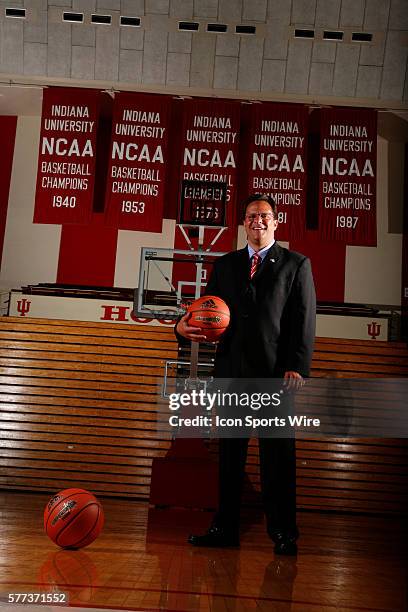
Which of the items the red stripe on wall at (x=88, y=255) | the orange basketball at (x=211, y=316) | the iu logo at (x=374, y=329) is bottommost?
the orange basketball at (x=211, y=316)

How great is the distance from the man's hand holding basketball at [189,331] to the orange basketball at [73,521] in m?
0.86

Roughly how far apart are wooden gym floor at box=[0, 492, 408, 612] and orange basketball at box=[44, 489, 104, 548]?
6cm

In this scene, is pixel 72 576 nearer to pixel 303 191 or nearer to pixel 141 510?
pixel 141 510

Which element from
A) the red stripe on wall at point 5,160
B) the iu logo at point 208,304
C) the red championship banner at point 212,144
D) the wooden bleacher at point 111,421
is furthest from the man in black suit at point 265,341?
the red stripe on wall at point 5,160

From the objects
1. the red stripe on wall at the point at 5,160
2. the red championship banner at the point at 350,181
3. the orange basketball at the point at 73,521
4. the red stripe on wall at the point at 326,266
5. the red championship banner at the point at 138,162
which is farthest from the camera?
the red stripe on wall at the point at 5,160

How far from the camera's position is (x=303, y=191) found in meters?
8.34

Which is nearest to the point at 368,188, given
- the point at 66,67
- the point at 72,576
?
the point at 66,67

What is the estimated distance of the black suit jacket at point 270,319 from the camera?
2959 mm

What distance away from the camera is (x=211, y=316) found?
9.53ft

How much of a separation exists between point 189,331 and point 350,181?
19.5ft

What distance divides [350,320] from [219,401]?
5630 millimetres

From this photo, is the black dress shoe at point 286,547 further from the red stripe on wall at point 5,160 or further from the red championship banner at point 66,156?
the red stripe on wall at point 5,160

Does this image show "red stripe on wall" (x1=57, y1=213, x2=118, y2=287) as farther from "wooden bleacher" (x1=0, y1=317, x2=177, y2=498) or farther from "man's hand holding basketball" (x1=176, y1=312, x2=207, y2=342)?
"man's hand holding basketball" (x1=176, y1=312, x2=207, y2=342)

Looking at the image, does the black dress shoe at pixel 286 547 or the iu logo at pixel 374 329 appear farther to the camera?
the iu logo at pixel 374 329
